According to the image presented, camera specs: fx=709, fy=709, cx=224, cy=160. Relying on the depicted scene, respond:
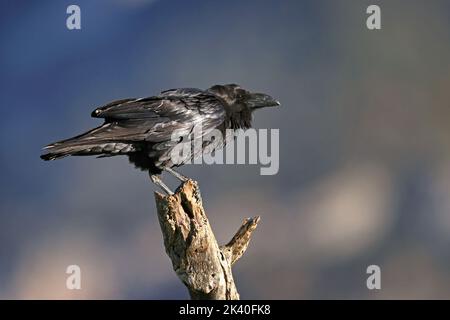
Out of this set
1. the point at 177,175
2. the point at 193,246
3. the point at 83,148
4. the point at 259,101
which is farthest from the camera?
the point at 259,101

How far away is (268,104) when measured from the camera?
819cm

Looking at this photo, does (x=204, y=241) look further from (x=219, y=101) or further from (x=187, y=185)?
(x=219, y=101)

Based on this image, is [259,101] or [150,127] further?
[259,101]

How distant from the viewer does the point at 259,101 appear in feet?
26.8

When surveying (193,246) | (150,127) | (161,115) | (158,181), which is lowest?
(193,246)

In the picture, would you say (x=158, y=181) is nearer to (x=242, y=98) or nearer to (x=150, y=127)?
(x=150, y=127)

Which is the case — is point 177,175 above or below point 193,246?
above

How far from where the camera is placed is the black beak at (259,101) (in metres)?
8.16

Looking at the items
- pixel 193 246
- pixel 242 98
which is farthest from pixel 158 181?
pixel 242 98

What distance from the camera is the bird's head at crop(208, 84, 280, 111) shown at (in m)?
8.12

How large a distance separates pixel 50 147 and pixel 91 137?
1.45 feet

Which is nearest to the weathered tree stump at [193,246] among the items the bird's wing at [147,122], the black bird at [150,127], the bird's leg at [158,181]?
the black bird at [150,127]

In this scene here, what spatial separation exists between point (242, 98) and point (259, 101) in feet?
0.65

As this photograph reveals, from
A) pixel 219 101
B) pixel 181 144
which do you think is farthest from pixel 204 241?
pixel 219 101
